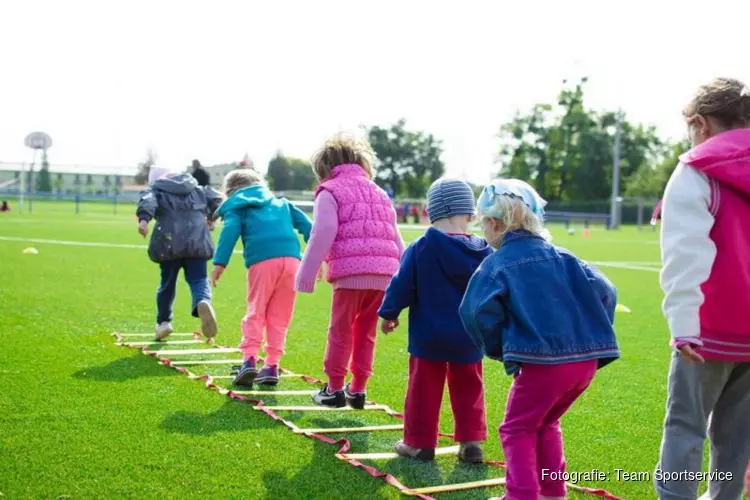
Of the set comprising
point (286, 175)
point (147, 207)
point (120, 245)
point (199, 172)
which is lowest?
point (120, 245)

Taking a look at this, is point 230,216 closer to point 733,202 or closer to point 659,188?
point 733,202

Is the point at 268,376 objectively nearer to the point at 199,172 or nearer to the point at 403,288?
the point at 403,288

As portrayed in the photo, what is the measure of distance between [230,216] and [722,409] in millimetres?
3998

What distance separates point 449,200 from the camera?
15.4 feet

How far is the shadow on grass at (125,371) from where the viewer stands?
623 cm

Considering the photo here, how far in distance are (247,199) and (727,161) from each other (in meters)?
3.96

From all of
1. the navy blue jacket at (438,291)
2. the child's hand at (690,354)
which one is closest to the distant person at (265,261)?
the navy blue jacket at (438,291)

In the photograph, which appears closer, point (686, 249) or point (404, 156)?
point (686, 249)

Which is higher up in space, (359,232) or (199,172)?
(199,172)

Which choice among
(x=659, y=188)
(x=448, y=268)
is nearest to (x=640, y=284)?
(x=448, y=268)

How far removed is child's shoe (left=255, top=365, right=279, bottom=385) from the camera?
21.1ft

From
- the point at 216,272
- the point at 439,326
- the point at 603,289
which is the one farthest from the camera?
the point at 216,272

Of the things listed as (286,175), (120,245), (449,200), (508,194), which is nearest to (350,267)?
(449,200)

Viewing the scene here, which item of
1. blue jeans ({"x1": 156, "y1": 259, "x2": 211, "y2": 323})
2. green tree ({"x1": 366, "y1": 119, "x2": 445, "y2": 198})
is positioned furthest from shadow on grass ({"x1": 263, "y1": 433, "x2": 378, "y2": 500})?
green tree ({"x1": 366, "y1": 119, "x2": 445, "y2": 198})
